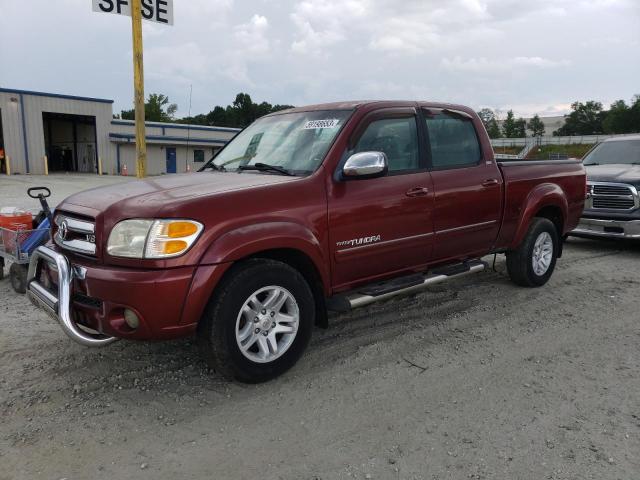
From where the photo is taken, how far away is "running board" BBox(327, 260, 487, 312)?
3.87 metres

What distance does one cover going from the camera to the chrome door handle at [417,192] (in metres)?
4.20

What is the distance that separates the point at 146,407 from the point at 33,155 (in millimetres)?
34267

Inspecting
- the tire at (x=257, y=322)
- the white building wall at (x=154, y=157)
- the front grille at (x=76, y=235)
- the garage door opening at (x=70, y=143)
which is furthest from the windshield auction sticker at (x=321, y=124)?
the garage door opening at (x=70, y=143)

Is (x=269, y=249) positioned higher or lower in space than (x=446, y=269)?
higher

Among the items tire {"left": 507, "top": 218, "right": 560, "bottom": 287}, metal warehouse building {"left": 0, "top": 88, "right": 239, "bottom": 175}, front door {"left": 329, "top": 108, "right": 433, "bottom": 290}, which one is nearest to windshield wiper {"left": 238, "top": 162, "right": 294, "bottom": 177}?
front door {"left": 329, "top": 108, "right": 433, "bottom": 290}

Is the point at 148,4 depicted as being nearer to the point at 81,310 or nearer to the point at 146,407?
Result: the point at 81,310

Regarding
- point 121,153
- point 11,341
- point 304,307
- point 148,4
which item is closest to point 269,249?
point 304,307

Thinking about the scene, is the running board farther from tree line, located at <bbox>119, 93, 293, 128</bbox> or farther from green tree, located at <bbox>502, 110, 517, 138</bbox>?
green tree, located at <bbox>502, 110, 517, 138</bbox>

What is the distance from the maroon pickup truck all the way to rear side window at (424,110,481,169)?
1cm

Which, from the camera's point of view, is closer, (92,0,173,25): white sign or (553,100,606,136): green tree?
(92,0,173,25): white sign

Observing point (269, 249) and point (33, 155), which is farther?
point (33, 155)

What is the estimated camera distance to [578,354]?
398cm

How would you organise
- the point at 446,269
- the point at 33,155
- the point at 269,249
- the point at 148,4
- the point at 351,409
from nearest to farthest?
the point at 351,409, the point at 269,249, the point at 446,269, the point at 148,4, the point at 33,155


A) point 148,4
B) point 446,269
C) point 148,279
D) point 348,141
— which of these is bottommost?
point 446,269
